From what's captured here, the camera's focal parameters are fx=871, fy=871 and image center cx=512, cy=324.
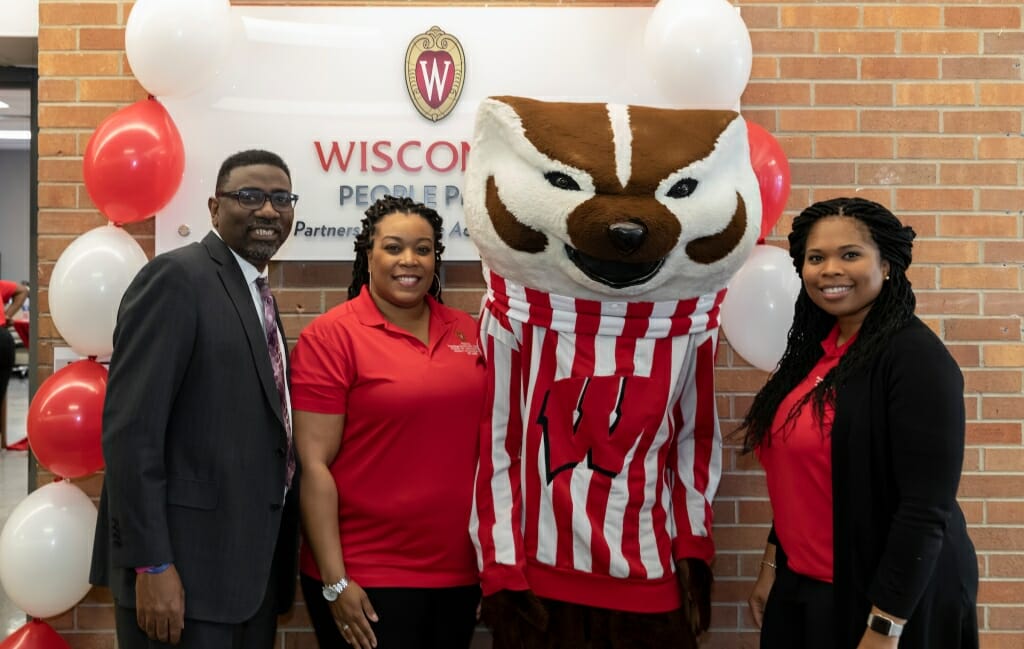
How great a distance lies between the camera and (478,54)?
2.77 metres

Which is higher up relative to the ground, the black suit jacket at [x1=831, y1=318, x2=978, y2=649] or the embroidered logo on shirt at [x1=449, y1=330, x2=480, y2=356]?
the embroidered logo on shirt at [x1=449, y1=330, x2=480, y2=356]

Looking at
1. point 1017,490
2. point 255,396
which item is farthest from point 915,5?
point 255,396

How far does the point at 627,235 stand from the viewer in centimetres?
172

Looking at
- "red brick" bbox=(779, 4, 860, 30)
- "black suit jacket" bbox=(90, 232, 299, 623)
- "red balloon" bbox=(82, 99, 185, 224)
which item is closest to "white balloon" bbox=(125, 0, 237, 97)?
"red balloon" bbox=(82, 99, 185, 224)

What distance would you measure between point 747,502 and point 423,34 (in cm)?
185

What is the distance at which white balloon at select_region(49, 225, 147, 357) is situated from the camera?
239 centimetres

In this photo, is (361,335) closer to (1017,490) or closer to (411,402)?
(411,402)

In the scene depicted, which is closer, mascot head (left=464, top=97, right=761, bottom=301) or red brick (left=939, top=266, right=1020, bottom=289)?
mascot head (left=464, top=97, right=761, bottom=301)

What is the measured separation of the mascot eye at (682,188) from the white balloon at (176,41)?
1.46m

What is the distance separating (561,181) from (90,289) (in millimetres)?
1389

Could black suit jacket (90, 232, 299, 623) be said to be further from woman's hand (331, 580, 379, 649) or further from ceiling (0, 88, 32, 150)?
ceiling (0, 88, 32, 150)

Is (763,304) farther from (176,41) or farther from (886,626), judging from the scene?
(176,41)

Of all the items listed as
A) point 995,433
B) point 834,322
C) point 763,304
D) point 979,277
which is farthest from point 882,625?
point 979,277

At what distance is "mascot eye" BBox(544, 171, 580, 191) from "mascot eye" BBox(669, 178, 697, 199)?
0.20 meters
